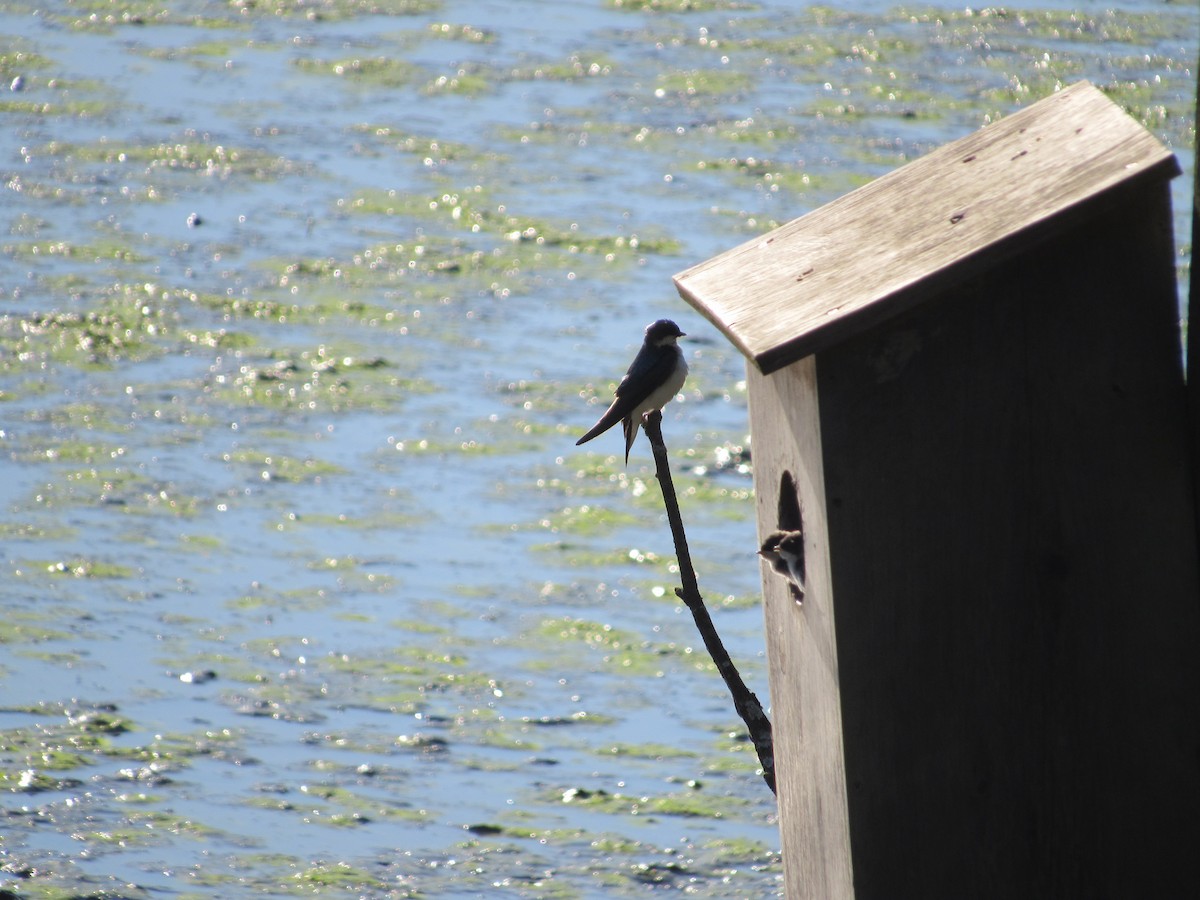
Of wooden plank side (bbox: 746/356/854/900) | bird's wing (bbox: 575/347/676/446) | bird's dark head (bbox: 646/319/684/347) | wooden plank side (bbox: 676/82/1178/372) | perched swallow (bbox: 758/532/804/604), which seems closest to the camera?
wooden plank side (bbox: 676/82/1178/372)

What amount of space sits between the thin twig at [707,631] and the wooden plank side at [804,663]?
0.02 metres

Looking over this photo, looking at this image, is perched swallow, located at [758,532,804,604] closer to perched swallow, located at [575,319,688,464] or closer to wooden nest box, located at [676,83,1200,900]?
wooden nest box, located at [676,83,1200,900]

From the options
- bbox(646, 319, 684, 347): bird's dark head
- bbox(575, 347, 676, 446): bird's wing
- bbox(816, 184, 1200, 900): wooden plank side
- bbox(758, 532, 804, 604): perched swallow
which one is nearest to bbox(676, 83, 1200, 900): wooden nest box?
bbox(816, 184, 1200, 900): wooden plank side

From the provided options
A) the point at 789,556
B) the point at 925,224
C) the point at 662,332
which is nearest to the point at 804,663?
the point at 789,556

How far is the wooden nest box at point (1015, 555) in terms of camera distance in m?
1.88

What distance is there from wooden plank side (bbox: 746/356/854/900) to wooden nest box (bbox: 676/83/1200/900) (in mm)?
30

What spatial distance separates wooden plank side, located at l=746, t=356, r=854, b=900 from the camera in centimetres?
198

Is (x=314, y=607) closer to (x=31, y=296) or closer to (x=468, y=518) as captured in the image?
(x=468, y=518)

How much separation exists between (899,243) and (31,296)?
6.54 meters

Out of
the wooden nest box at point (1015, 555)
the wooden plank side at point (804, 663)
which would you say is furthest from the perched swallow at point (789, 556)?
the wooden nest box at point (1015, 555)

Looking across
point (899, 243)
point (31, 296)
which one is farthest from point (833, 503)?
point (31, 296)

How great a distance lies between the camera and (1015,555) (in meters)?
1.91

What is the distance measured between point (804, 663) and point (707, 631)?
0.17 metres

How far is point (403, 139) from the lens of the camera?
1005 centimetres
